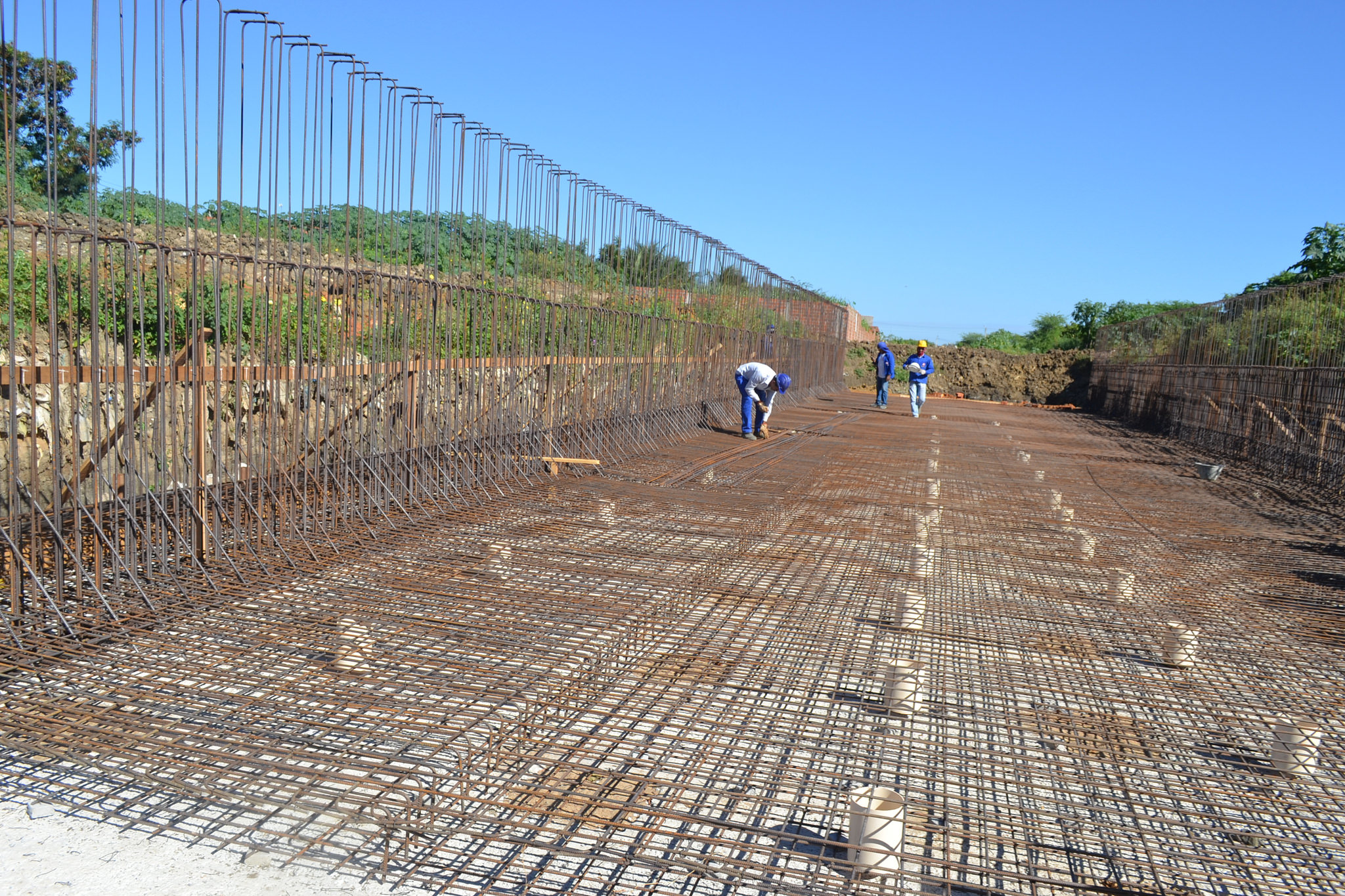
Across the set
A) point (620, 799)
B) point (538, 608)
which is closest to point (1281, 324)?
point (538, 608)

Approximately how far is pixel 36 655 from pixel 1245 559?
6279mm

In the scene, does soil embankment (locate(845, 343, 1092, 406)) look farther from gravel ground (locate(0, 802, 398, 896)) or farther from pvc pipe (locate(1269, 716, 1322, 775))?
gravel ground (locate(0, 802, 398, 896))

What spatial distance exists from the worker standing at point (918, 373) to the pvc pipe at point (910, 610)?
1325 centimetres

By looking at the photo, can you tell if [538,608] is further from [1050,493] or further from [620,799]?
[1050,493]

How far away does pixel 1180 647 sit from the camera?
3875 mm

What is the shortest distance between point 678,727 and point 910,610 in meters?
1.66

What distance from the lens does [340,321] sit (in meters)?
5.64

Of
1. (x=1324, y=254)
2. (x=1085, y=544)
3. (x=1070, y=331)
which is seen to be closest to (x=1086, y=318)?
(x=1070, y=331)

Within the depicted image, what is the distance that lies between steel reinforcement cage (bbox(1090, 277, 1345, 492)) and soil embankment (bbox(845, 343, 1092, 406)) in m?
12.3

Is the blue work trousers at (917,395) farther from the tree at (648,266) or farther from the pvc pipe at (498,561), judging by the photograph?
the pvc pipe at (498,561)

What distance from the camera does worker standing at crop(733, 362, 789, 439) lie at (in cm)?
1141

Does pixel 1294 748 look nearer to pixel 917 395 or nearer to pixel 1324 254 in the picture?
pixel 917 395

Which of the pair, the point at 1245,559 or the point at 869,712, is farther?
the point at 1245,559

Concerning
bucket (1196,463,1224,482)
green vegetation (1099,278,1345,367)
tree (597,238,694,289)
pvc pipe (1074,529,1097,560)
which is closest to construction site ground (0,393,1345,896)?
pvc pipe (1074,529,1097,560)
